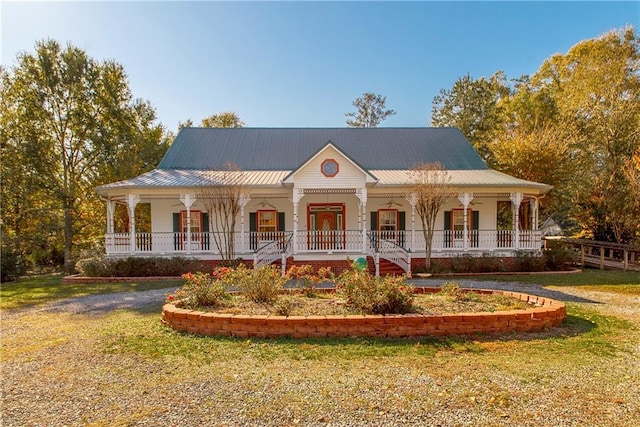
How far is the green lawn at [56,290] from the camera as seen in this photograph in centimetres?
981

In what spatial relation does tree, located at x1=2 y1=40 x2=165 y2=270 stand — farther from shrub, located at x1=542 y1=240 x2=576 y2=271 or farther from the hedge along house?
shrub, located at x1=542 y1=240 x2=576 y2=271

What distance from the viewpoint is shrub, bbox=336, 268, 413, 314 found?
589 centimetres

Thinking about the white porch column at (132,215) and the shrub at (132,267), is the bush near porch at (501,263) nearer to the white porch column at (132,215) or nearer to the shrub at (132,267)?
the shrub at (132,267)

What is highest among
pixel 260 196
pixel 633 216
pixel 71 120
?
pixel 71 120

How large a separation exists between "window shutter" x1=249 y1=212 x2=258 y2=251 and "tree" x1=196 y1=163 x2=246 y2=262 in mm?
1009

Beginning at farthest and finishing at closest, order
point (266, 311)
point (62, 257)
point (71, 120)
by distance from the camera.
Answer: point (62, 257), point (71, 120), point (266, 311)

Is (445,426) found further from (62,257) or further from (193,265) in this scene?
(62,257)

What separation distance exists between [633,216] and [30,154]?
31386 millimetres

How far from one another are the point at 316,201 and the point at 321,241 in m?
2.58

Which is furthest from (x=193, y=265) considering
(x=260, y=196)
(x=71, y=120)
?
(x=71, y=120)

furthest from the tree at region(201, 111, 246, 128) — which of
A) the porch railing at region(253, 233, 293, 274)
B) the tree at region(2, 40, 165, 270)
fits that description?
the porch railing at region(253, 233, 293, 274)

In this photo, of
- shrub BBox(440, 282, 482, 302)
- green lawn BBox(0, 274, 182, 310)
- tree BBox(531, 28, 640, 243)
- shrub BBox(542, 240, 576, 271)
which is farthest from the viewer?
tree BBox(531, 28, 640, 243)

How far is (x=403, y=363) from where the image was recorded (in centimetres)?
456

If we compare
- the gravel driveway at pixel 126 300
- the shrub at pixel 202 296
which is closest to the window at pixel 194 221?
the gravel driveway at pixel 126 300
